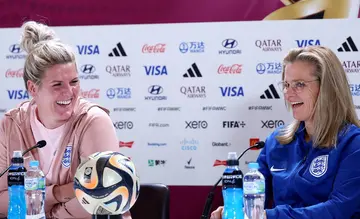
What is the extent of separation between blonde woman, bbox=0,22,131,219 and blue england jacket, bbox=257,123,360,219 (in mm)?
765

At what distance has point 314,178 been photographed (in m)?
2.96

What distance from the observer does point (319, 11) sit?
411 centimetres

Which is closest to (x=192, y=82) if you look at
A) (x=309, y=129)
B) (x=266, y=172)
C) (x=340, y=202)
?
(x=266, y=172)

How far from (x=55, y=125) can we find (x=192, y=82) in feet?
4.32

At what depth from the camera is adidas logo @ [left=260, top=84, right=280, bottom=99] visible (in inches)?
164

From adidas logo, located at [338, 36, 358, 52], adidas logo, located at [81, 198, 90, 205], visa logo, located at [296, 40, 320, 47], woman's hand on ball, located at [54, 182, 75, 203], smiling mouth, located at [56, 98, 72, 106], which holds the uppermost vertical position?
visa logo, located at [296, 40, 320, 47]

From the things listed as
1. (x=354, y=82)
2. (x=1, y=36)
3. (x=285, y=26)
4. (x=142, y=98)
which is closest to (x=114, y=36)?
(x=142, y=98)

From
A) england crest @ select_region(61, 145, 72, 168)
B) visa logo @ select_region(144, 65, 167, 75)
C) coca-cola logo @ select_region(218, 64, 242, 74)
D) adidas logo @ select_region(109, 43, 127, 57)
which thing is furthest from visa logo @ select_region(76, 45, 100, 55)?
england crest @ select_region(61, 145, 72, 168)

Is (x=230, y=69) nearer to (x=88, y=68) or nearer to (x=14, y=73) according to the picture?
(x=88, y=68)

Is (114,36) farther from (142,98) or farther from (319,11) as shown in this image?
(319,11)

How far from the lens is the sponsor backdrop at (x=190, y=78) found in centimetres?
414

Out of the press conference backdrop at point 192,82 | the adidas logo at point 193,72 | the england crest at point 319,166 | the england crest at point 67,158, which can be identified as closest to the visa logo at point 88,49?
the press conference backdrop at point 192,82

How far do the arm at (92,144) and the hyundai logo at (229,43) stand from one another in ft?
4.58

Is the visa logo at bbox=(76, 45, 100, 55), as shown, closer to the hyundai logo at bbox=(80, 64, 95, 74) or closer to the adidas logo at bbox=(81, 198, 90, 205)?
the hyundai logo at bbox=(80, 64, 95, 74)
